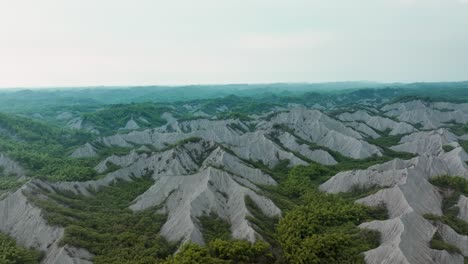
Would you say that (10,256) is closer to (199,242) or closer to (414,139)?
(199,242)

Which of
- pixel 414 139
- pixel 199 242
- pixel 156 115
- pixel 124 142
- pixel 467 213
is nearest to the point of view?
pixel 199 242

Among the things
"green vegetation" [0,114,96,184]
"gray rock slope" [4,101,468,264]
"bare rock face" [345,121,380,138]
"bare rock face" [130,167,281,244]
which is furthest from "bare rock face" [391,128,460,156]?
"green vegetation" [0,114,96,184]

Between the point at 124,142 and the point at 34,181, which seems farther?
the point at 124,142

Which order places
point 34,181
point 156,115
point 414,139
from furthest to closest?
point 156,115 → point 414,139 → point 34,181

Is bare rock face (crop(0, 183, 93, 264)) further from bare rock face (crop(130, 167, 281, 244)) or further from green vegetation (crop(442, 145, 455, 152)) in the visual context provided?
green vegetation (crop(442, 145, 455, 152))

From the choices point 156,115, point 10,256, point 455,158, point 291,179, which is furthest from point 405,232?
point 156,115

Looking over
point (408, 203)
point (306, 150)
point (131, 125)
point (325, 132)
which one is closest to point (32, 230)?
point (408, 203)

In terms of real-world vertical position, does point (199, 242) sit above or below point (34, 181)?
below
